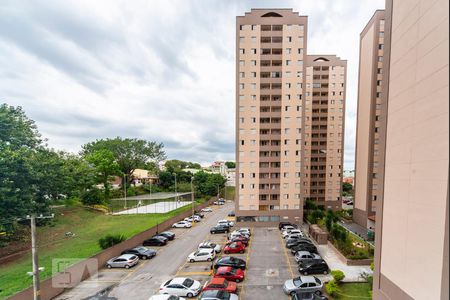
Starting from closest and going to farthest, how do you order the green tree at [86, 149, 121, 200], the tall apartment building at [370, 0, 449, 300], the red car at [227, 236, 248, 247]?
the tall apartment building at [370, 0, 449, 300], the red car at [227, 236, 248, 247], the green tree at [86, 149, 121, 200]

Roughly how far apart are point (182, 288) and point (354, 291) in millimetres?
11803

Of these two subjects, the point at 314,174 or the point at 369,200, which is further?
the point at 314,174

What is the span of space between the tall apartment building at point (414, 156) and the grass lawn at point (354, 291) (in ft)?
8.65

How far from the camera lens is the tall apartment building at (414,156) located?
725 cm

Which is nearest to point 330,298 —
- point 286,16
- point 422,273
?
point 422,273

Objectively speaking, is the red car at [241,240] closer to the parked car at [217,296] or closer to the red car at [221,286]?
the red car at [221,286]

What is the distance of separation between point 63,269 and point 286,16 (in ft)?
136

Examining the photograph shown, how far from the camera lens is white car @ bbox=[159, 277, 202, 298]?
13.5 meters

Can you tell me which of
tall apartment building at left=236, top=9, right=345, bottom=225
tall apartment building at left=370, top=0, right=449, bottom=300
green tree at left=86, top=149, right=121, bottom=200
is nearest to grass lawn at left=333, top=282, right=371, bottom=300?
tall apartment building at left=370, top=0, right=449, bottom=300

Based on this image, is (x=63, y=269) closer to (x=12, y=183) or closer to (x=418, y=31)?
(x=12, y=183)

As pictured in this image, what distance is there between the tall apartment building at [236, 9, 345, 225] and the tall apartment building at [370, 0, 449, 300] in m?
21.6

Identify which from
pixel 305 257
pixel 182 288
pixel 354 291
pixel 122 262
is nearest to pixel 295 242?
pixel 305 257

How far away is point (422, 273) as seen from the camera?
26.1ft

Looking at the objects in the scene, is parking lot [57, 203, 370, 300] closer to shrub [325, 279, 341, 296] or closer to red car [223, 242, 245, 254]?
red car [223, 242, 245, 254]
